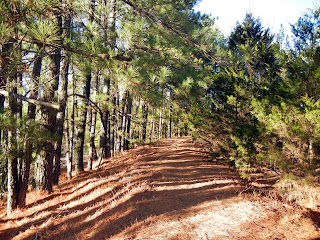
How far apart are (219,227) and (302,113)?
4155 mm

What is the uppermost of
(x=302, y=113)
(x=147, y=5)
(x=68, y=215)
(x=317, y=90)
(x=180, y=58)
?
(x=147, y=5)

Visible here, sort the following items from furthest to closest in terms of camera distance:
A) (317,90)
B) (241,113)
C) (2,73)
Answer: (241,113), (317,90), (2,73)

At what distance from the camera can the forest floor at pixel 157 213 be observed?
4.42 meters

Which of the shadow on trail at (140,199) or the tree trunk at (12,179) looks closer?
the shadow on trail at (140,199)

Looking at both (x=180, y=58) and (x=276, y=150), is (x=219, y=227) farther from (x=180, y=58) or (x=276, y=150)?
(x=180, y=58)

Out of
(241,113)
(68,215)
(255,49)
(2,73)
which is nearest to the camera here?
(2,73)

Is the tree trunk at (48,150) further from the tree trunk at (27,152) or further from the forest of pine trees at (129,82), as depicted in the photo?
the tree trunk at (27,152)

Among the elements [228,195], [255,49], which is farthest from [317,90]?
[255,49]

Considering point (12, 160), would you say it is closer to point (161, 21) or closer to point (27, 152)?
point (27, 152)

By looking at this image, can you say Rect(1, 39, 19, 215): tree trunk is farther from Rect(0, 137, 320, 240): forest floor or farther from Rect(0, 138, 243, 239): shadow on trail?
Rect(0, 138, 243, 239): shadow on trail

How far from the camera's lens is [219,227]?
175 inches

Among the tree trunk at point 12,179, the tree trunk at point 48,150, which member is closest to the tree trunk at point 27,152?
the tree trunk at point 12,179

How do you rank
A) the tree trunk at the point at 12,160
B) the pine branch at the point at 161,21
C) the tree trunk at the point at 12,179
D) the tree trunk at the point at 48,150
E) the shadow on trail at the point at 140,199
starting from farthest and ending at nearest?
the tree trunk at the point at 48,150
the pine branch at the point at 161,21
the tree trunk at the point at 12,179
the tree trunk at the point at 12,160
the shadow on trail at the point at 140,199

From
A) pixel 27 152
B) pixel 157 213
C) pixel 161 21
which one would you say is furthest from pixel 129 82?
pixel 157 213
